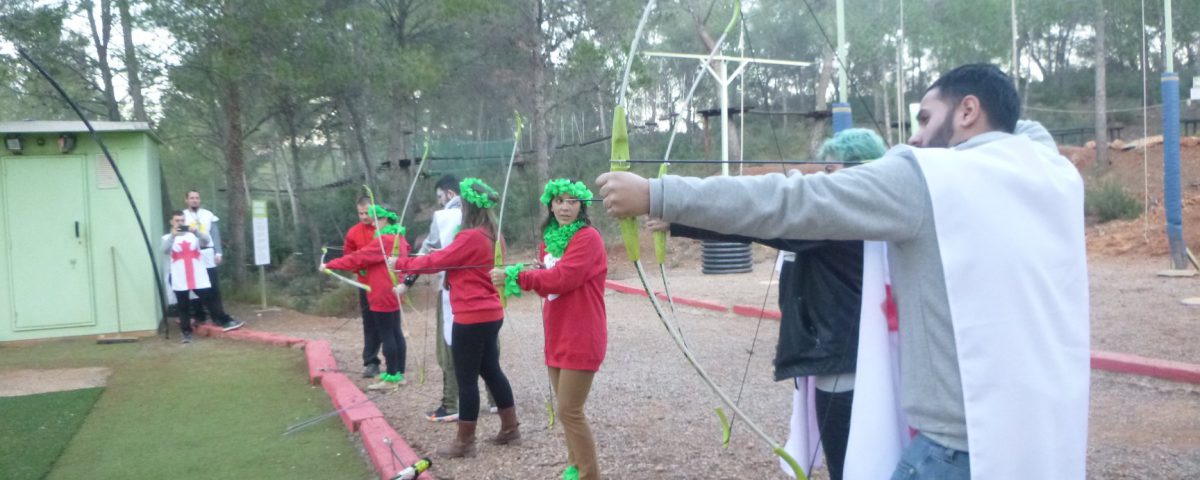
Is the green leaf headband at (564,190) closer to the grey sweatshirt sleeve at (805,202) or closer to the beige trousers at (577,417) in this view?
the beige trousers at (577,417)

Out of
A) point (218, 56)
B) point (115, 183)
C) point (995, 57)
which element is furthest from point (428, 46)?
point (995, 57)

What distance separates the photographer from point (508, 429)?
5469mm

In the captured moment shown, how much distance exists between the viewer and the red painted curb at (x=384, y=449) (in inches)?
188

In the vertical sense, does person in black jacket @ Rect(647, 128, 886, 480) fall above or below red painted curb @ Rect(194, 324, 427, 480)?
above

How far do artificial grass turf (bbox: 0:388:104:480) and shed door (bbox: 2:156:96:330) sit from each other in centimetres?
380

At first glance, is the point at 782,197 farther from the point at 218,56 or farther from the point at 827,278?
the point at 218,56

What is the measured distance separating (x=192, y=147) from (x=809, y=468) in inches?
904

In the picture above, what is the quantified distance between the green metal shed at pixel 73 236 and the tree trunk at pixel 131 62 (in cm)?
360

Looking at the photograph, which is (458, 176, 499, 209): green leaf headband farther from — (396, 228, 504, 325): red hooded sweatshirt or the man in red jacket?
the man in red jacket

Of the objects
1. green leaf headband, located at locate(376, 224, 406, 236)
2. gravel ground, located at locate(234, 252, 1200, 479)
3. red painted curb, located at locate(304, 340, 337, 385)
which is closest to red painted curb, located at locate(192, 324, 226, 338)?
gravel ground, located at locate(234, 252, 1200, 479)

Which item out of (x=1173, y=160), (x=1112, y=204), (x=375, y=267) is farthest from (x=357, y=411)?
(x=1112, y=204)

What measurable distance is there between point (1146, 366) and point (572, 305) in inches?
188

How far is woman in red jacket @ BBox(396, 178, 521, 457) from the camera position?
505 cm

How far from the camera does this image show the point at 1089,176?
2334cm
